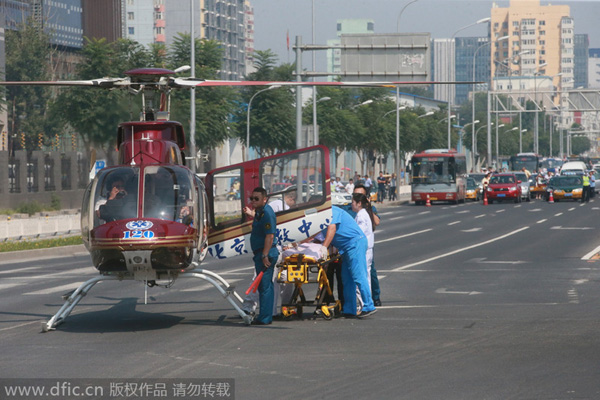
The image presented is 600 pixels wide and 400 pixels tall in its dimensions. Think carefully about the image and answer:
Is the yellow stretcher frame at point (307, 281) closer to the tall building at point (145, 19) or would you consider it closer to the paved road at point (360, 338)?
the paved road at point (360, 338)

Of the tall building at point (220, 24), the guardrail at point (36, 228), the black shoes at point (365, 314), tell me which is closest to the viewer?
the black shoes at point (365, 314)

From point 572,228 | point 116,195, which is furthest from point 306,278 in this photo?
point 572,228

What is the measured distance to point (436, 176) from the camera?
62.9 meters

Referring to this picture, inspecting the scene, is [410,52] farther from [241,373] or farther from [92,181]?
[241,373]

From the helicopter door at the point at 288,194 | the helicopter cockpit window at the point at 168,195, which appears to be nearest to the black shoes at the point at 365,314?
the helicopter door at the point at 288,194

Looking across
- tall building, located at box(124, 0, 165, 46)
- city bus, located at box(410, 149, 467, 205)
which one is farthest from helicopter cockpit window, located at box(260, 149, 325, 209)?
tall building, located at box(124, 0, 165, 46)

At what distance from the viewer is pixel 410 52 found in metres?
33.8

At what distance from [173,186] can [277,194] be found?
5.13 feet

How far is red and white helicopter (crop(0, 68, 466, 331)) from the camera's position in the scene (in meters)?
12.9

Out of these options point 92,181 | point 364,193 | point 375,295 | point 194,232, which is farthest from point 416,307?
point 92,181

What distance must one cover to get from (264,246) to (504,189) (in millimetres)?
50852

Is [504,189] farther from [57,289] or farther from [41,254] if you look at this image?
[57,289]

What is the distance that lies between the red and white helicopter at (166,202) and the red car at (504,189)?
49446mm

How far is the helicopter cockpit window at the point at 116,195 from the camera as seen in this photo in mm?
13055
